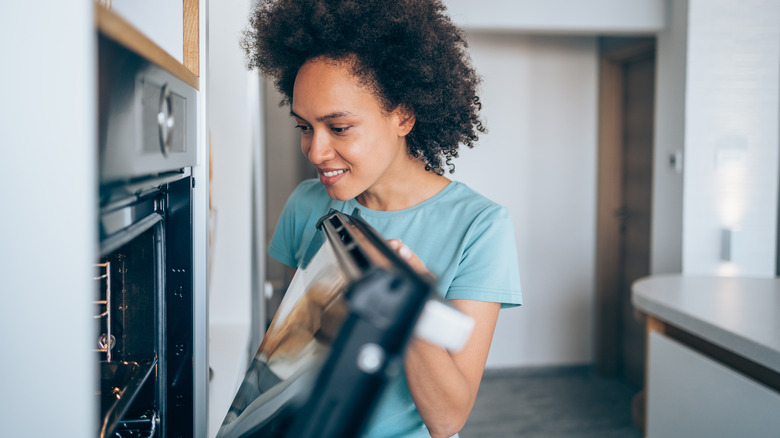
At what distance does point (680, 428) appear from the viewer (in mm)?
2463

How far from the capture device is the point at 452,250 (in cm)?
118

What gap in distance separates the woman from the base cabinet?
54.3 inches

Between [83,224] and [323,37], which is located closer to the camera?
[83,224]

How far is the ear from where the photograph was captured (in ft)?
4.17

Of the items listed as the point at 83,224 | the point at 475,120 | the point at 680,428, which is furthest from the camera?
the point at 680,428

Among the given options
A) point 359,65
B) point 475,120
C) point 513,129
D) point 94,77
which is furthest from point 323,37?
point 513,129

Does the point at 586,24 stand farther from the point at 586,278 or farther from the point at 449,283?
the point at 449,283

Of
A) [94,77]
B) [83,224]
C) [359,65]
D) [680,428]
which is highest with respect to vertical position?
[359,65]

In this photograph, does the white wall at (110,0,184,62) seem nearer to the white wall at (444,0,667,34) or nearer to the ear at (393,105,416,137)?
the ear at (393,105,416,137)

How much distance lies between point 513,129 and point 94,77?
4.31 meters

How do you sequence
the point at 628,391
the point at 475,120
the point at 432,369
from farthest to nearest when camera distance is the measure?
the point at 628,391
the point at 475,120
the point at 432,369

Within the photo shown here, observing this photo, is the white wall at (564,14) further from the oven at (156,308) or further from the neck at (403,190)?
the oven at (156,308)

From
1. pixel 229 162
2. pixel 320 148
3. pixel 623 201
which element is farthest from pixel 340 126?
Answer: pixel 623 201

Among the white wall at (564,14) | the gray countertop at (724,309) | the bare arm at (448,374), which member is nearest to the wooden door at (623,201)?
the white wall at (564,14)
